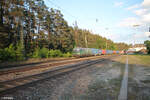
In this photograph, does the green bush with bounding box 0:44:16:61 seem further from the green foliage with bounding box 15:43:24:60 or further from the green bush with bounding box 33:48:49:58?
the green bush with bounding box 33:48:49:58

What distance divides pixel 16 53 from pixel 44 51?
300 inches

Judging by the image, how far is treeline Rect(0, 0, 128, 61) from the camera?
20.6 m

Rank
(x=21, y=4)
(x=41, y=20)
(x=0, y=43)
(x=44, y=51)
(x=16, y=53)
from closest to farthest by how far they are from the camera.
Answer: (x=16, y=53) → (x=0, y=43) → (x=21, y=4) → (x=44, y=51) → (x=41, y=20)

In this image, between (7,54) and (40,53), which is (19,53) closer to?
(7,54)

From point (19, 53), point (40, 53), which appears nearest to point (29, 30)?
point (40, 53)

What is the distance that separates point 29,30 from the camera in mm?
28172

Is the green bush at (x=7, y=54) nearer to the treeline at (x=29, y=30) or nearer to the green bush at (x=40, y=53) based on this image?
the treeline at (x=29, y=30)

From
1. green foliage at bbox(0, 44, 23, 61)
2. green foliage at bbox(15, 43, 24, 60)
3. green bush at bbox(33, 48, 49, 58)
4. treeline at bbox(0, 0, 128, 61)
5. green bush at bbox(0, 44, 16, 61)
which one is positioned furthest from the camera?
green bush at bbox(33, 48, 49, 58)

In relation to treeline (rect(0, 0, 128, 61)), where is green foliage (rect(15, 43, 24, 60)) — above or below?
below

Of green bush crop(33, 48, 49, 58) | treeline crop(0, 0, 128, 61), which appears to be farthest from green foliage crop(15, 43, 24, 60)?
green bush crop(33, 48, 49, 58)

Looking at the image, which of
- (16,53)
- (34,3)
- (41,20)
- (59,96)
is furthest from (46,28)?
(59,96)

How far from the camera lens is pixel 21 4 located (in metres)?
24.0

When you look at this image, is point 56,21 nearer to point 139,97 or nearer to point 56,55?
point 56,55

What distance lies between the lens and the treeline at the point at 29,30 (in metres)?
20.6
